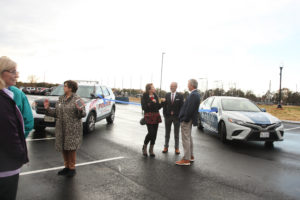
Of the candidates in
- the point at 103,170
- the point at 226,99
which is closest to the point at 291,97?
the point at 226,99

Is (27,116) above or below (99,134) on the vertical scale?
above

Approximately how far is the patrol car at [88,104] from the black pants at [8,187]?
585 centimetres

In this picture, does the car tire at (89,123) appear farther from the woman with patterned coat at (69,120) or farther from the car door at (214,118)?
the car door at (214,118)

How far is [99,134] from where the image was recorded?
8297 millimetres

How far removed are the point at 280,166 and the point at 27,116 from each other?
5.54 metres

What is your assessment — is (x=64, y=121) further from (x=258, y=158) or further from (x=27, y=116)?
(x=258, y=158)

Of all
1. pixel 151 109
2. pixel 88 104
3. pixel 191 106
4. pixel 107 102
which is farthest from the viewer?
pixel 107 102

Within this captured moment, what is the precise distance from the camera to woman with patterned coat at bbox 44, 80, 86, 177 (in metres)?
4.10

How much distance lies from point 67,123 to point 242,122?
200 inches

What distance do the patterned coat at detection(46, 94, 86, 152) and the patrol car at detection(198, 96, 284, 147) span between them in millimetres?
4792

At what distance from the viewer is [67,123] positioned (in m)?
4.10

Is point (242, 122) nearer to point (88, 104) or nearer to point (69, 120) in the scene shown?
point (69, 120)

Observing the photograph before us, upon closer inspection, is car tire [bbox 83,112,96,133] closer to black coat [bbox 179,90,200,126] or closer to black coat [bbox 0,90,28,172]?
black coat [bbox 179,90,200,126]

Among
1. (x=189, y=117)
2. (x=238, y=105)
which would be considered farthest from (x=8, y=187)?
(x=238, y=105)
